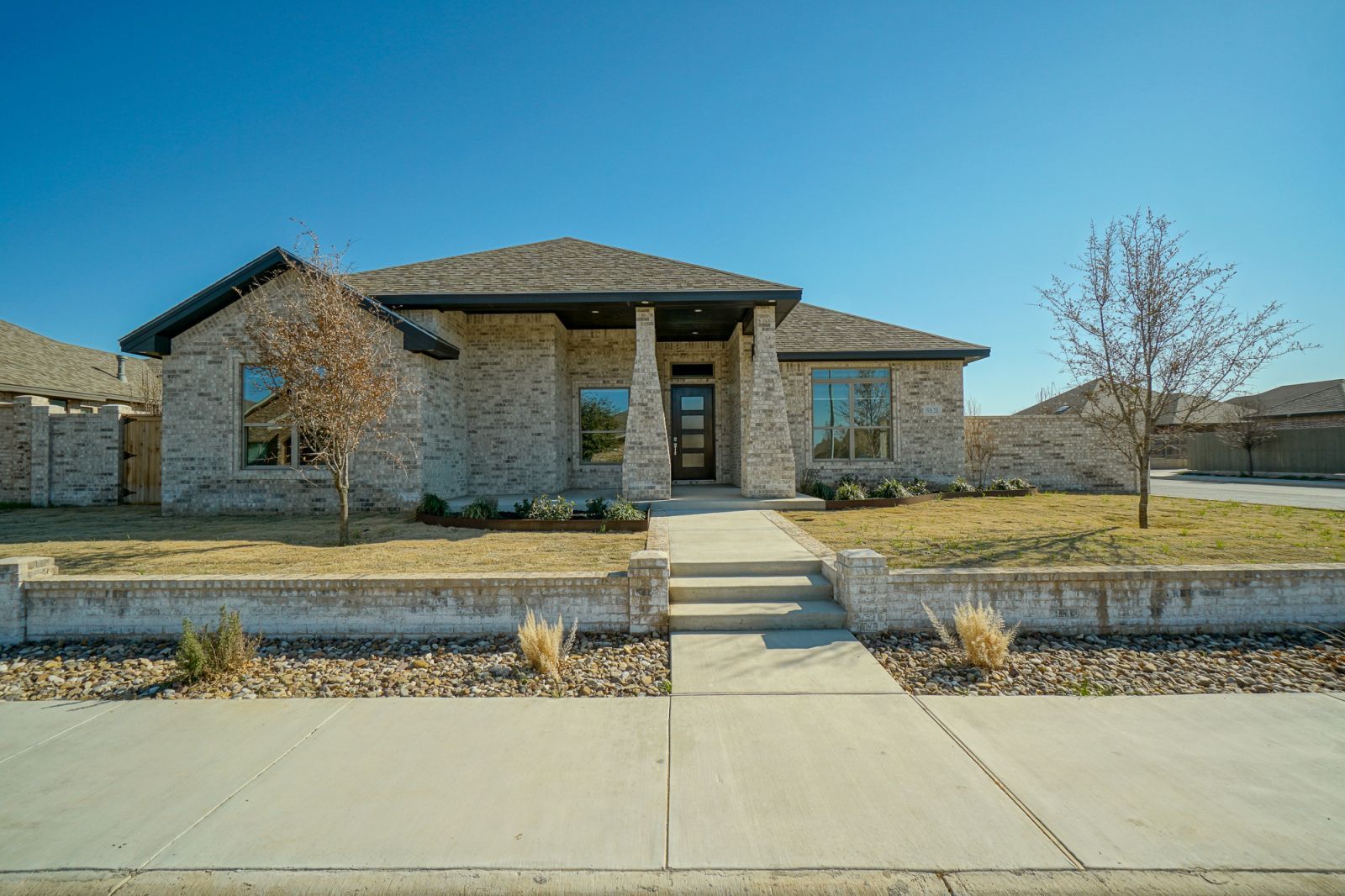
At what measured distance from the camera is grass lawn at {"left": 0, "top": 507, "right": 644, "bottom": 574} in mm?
6262

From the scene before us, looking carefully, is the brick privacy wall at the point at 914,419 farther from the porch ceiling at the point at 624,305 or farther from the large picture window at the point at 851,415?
the porch ceiling at the point at 624,305

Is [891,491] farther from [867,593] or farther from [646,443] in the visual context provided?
[867,593]

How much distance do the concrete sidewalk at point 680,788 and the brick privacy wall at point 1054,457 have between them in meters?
12.5

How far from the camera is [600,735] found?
10.8 feet

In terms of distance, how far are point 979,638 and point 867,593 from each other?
36.0 inches

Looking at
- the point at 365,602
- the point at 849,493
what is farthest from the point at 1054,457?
the point at 365,602

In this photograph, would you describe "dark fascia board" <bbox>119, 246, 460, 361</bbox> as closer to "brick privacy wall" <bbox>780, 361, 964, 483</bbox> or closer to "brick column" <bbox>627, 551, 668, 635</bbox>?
"brick column" <bbox>627, 551, 668, 635</bbox>

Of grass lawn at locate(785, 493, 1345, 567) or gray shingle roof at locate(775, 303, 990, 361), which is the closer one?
grass lawn at locate(785, 493, 1345, 567)

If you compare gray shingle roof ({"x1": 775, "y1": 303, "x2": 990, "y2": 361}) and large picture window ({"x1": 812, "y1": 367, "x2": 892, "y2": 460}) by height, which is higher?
gray shingle roof ({"x1": 775, "y1": 303, "x2": 990, "y2": 361})

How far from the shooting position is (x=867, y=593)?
16.1 ft

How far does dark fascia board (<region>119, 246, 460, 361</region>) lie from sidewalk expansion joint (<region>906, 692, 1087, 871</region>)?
9.71 m

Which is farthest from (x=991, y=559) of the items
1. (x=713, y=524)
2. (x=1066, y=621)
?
(x=713, y=524)

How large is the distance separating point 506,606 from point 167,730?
2.18 metres

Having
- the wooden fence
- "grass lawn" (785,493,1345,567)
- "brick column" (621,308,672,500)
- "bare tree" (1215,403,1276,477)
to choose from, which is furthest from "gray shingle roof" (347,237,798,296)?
"bare tree" (1215,403,1276,477)
